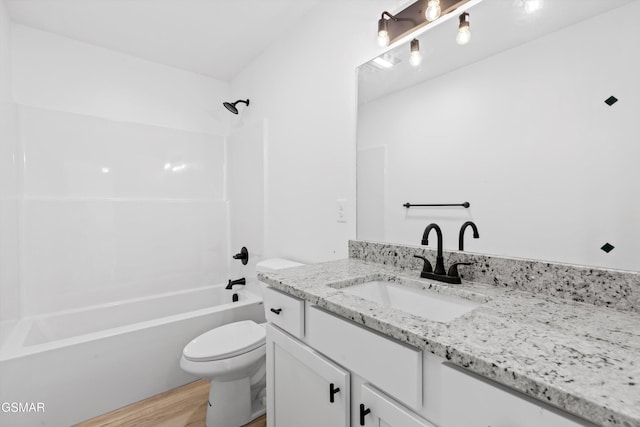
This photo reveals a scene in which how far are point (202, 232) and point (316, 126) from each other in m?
1.64

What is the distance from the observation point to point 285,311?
3.48 feet

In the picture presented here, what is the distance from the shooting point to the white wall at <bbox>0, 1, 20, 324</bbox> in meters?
1.67

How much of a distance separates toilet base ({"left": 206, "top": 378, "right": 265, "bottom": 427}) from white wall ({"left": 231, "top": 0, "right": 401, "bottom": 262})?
81 cm

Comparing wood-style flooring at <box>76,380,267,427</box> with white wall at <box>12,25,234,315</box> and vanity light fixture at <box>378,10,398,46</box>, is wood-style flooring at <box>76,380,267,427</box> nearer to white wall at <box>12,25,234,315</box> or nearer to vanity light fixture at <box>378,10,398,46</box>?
white wall at <box>12,25,234,315</box>

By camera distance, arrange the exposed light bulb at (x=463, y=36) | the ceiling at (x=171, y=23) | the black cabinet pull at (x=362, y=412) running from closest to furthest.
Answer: the black cabinet pull at (x=362, y=412) → the exposed light bulb at (x=463, y=36) → the ceiling at (x=171, y=23)

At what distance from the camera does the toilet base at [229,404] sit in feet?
5.03

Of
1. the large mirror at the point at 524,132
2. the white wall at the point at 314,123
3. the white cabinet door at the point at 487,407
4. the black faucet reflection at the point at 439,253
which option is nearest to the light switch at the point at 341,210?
the white wall at the point at 314,123

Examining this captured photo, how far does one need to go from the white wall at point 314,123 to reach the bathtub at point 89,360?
0.75 meters

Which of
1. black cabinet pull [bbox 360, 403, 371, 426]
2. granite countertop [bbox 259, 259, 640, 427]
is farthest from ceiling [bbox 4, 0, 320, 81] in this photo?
black cabinet pull [bbox 360, 403, 371, 426]

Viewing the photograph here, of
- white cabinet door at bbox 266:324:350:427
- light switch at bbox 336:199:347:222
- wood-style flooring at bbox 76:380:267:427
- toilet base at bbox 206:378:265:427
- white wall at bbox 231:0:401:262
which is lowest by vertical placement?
wood-style flooring at bbox 76:380:267:427

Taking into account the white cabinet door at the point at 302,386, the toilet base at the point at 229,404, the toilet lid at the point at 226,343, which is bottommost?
the toilet base at the point at 229,404

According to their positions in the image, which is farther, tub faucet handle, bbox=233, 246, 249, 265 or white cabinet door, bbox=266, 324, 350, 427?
tub faucet handle, bbox=233, 246, 249, 265

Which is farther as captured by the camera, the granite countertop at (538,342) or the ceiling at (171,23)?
the ceiling at (171,23)

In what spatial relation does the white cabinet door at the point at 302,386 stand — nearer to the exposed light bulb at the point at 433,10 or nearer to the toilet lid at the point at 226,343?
the toilet lid at the point at 226,343
